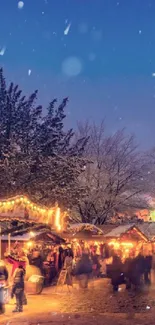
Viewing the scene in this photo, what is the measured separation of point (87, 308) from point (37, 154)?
46.1 feet

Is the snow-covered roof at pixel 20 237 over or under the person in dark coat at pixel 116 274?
over

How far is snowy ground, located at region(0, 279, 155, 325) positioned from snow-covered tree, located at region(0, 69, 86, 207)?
8637 mm

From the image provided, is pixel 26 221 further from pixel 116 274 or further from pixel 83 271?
pixel 83 271

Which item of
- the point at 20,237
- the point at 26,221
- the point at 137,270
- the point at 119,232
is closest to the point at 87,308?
the point at 26,221

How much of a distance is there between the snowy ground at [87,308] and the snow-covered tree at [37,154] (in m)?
8.64

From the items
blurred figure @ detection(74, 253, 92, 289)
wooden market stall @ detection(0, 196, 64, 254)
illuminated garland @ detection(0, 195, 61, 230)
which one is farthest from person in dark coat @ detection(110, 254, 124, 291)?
illuminated garland @ detection(0, 195, 61, 230)

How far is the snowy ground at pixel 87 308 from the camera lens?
11195mm

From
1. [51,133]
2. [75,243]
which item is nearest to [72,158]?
[51,133]

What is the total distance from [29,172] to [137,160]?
11.6 meters

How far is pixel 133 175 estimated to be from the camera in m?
32.7

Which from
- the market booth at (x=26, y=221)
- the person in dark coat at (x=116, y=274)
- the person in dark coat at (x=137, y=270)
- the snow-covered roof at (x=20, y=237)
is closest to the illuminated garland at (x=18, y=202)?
the market booth at (x=26, y=221)

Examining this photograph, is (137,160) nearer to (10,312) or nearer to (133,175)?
(133,175)

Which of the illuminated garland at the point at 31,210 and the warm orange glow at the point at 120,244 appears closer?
the illuminated garland at the point at 31,210

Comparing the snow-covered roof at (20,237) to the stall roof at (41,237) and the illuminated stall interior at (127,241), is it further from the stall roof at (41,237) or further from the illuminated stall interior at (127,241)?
the illuminated stall interior at (127,241)
